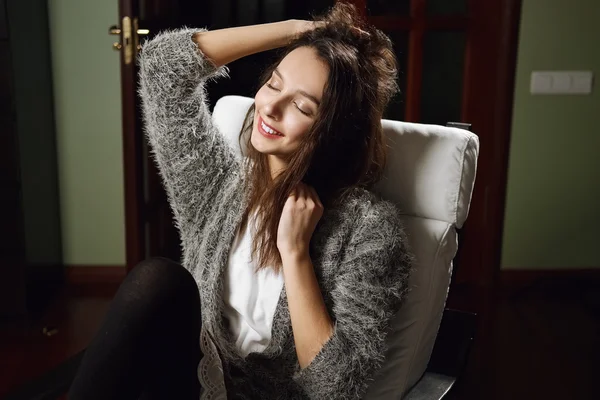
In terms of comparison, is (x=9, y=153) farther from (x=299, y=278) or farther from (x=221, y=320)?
(x=299, y=278)

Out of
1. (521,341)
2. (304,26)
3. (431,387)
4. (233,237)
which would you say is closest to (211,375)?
(233,237)

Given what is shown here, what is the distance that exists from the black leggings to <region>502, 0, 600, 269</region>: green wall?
6.56 ft

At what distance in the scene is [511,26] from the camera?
2639mm

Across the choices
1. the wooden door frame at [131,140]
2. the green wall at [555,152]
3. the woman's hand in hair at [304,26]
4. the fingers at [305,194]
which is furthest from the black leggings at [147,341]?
the green wall at [555,152]

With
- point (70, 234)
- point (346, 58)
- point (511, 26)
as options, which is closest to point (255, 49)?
point (346, 58)

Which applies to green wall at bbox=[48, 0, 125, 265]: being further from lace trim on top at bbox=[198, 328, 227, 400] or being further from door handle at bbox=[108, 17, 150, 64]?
lace trim on top at bbox=[198, 328, 227, 400]

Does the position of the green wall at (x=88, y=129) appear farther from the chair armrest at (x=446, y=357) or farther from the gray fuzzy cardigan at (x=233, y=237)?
the chair armrest at (x=446, y=357)

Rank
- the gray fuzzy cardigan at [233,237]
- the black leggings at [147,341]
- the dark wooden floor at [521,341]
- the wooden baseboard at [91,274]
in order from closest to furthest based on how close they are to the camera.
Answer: the black leggings at [147,341]
the gray fuzzy cardigan at [233,237]
the dark wooden floor at [521,341]
the wooden baseboard at [91,274]

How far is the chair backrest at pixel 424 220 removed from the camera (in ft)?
4.54

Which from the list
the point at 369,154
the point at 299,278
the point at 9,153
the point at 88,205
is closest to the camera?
the point at 299,278

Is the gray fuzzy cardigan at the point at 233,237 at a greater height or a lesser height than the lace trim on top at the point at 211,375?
greater

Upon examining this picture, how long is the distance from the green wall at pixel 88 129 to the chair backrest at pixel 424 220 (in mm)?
1640

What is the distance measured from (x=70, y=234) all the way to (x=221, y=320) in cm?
170

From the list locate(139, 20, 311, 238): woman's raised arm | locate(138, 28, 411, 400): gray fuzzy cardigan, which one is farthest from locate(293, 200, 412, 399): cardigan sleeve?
locate(139, 20, 311, 238): woman's raised arm
